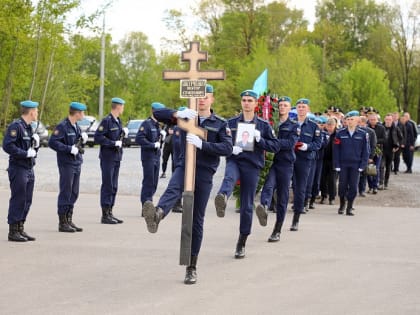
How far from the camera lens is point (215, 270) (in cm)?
863

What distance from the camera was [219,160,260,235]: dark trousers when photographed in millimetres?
9461

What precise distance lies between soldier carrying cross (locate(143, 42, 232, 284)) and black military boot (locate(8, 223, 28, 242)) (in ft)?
10.3

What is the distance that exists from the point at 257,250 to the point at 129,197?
7087mm

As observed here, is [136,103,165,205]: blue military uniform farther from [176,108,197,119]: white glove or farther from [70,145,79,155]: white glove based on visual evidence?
[176,108,197,119]: white glove

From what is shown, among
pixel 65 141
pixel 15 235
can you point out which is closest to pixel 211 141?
pixel 15 235

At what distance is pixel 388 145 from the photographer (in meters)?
21.6

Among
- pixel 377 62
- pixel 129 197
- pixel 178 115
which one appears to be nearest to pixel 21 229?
pixel 178 115

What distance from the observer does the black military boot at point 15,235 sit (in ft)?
33.9

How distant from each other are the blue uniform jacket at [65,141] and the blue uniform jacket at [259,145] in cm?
267

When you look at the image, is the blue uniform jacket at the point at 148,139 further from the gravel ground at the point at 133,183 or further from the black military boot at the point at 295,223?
the gravel ground at the point at 133,183

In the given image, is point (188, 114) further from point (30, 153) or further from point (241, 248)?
point (30, 153)

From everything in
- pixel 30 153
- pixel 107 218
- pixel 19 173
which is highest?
pixel 30 153

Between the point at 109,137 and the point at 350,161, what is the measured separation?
4.80 metres

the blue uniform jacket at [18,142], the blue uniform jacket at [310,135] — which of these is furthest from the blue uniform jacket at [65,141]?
the blue uniform jacket at [310,135]
